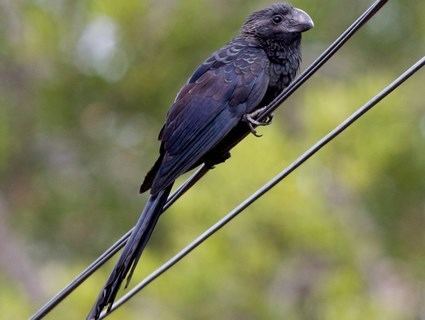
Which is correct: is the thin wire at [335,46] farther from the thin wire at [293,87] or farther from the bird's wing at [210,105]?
the bird's wing at [210,105]

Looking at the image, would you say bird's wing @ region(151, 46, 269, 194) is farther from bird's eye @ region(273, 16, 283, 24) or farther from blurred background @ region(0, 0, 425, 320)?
blurred background @ region(0, 0, 425, 320)

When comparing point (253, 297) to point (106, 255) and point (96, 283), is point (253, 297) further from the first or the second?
point (106, 255)

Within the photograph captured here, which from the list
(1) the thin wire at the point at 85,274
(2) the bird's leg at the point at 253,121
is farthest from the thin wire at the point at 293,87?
(2) the bird's leg at the point at 253,121

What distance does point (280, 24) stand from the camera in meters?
5.95

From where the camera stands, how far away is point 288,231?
10.4 m

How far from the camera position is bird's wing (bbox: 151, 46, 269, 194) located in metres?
5.24

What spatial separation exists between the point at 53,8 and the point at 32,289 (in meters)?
3.16

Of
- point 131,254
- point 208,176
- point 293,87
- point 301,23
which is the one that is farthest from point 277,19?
point 208,176

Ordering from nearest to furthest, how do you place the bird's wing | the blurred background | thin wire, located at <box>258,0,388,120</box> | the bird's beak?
thin wire, located at <box>258,0,388,120</box> < the bird's wing < the bird's beak < the blurred background

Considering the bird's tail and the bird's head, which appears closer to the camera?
the bird's tail

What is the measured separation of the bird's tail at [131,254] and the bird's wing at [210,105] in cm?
7

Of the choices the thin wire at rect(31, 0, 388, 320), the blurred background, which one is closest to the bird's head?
the thin wire at rect(31, 0, 388, 320)

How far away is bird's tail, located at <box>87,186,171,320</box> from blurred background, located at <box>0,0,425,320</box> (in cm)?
508

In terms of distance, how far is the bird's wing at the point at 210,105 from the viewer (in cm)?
524
